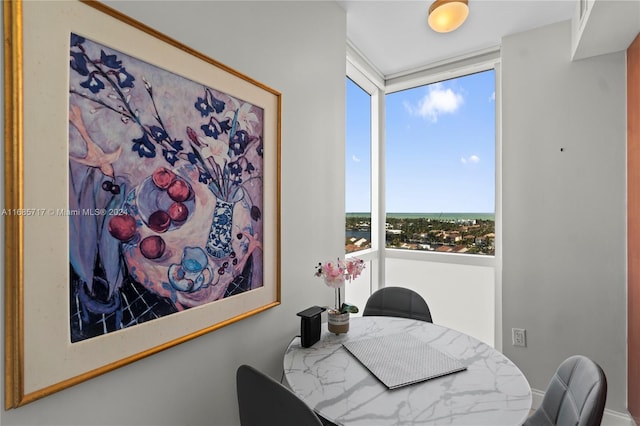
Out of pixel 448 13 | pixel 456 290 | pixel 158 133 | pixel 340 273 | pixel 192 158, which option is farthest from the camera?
pixel 456 290

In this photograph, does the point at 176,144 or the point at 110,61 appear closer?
the point at 110,61

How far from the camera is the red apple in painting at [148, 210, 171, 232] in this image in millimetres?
1038

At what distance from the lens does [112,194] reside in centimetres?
93

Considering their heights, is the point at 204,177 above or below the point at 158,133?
below

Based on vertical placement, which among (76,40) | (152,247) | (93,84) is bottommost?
(152,247)

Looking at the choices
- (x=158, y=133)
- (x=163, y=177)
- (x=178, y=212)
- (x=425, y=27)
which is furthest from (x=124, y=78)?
(x=425, y=27)

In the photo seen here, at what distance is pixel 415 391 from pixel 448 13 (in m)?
1.95

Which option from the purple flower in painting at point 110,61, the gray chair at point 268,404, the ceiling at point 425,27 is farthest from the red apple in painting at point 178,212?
the ceiling at point 425,27

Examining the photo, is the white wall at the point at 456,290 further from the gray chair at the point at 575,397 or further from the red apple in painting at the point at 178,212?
the red apple in painting at the point at 178,212

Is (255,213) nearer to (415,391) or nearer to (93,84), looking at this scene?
(93,84)

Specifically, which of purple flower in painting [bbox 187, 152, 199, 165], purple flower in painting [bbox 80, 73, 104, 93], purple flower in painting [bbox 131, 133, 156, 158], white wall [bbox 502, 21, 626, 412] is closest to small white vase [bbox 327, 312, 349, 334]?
purple flower in painting [bbox 187, 152, 199, 165]

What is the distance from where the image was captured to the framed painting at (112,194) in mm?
756

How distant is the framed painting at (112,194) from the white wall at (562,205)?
2.05 metres

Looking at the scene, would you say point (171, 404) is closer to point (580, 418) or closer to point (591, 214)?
point (580, 418)
